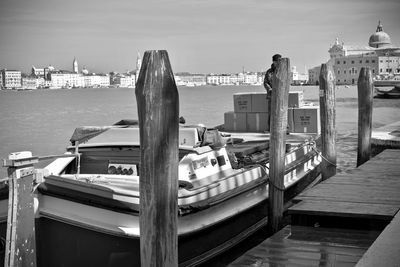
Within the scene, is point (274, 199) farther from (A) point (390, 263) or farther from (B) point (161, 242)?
(A) point (390, 263)

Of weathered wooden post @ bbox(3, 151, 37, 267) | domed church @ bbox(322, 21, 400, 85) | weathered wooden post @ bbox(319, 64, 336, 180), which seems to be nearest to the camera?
weathered wooden post @ bbox(3, 151, 37, 267)

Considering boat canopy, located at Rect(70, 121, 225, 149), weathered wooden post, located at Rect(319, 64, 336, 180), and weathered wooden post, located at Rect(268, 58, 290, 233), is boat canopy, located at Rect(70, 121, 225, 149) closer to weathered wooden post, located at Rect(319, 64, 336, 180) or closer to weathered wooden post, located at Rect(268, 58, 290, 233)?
weathered wooden post, located at Rect(268, 58, 290, 233)

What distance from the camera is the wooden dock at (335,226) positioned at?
273 inches

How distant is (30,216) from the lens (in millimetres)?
6180

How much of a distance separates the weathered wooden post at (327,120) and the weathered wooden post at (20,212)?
7.07m

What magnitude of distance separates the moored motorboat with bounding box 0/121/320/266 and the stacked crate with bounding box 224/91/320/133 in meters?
4.48

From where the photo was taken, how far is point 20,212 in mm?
6051

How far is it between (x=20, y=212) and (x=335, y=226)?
433 cm

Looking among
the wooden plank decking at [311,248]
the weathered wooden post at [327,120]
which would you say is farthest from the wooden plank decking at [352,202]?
the weathered wooden post at [327,120]

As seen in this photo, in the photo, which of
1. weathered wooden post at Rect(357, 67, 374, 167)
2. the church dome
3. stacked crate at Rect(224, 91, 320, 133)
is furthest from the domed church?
weathered wooden post at Rect(357, 67, 374, 167)

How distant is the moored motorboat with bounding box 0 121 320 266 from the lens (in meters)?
7.00

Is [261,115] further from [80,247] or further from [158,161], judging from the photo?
[158,161]

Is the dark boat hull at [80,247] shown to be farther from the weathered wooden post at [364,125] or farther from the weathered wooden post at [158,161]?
the weathered wooden post at [364,125]

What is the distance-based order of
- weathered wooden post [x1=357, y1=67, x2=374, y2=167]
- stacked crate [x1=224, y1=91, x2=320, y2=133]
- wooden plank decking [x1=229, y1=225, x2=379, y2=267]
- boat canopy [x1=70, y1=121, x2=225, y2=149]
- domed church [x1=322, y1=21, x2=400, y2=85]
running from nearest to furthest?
wooden plank decking [x1=229, y1=225, x2=379, y2=267] → boat canopy [x1=70, y1=121, x2=225, y2=149] → weathered wooden post [x1=357, y1=67, x2=374, y2=167] → stacked crate [x1=224, y1=91, x2=320, y2=133] → domed church [x1=322, y1=21, x2=400, y2=85]
